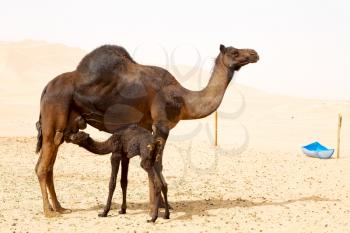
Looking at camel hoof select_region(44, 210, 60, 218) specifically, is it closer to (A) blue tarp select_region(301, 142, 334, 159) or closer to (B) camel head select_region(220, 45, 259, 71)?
(B) camel head select_region(220, 45, 259, 71)

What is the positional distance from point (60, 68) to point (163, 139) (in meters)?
66.6

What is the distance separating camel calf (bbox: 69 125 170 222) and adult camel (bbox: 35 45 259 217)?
0.29 metres

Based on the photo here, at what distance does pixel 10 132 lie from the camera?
2639cm

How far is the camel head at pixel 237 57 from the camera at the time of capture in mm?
10117

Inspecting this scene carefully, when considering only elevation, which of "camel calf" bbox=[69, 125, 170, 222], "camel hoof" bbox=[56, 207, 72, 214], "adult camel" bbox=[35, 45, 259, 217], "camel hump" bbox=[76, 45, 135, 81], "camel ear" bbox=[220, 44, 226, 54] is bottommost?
"camel hoof" bbox=[56, 207, 72, 214]

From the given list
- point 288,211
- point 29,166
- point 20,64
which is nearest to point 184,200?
point 288,211

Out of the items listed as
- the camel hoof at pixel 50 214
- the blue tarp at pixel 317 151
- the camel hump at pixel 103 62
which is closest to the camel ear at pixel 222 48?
the camel hump at pixel 103 62

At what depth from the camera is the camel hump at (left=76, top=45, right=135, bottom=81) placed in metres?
9.70

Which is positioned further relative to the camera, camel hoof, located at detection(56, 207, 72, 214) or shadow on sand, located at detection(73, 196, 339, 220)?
shadow on sand, located at detection(73, 196, 339, 220)

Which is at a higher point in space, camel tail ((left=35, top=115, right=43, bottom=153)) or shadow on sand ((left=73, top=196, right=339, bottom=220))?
camel tail ((left=35, top=115, right=43, bottom=153))

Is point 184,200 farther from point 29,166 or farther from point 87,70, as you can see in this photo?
point 29,166

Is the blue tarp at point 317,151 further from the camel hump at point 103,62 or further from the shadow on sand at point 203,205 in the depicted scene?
the camel hump at point 103,62

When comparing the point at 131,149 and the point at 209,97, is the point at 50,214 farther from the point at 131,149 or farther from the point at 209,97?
the point at 209,97

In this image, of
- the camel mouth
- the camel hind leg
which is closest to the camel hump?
the camel hind leg
